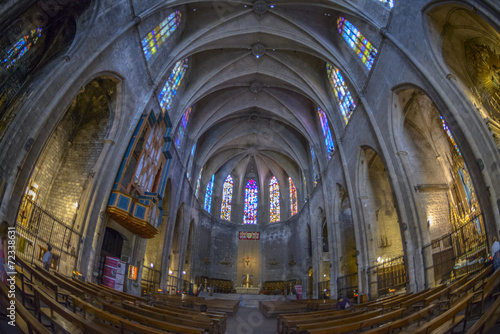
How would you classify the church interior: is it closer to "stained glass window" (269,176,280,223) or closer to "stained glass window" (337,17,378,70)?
"stained glass window" (337,17,378,70)

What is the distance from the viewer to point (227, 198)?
3466cm

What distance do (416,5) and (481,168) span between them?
21.2 ft

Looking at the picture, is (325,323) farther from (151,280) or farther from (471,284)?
(151,280)

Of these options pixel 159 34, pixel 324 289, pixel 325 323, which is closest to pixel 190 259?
pixel 324 289

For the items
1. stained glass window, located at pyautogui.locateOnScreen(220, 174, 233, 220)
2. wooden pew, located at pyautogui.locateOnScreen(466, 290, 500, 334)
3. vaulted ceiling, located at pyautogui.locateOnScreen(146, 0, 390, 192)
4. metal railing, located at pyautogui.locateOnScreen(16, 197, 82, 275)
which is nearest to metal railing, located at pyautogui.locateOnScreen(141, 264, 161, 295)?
metal railing, located at pyautogui.locateOnScreen(16, 197, 82, 275)

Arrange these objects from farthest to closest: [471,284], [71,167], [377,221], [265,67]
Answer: [265,67] → [377,221] → [71,167] → [471,284]

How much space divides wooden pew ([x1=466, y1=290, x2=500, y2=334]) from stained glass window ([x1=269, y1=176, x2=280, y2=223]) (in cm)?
3001

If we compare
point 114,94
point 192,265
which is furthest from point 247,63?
point 192,265

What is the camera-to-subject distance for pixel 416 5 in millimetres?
10695

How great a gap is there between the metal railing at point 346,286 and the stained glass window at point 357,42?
1249 centimetres

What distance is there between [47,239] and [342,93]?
17263 millimetres

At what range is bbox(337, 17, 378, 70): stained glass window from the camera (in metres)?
14.5

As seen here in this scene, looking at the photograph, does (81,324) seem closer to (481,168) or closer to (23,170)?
(23,170)

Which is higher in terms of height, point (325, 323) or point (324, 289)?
point (325, 323)
